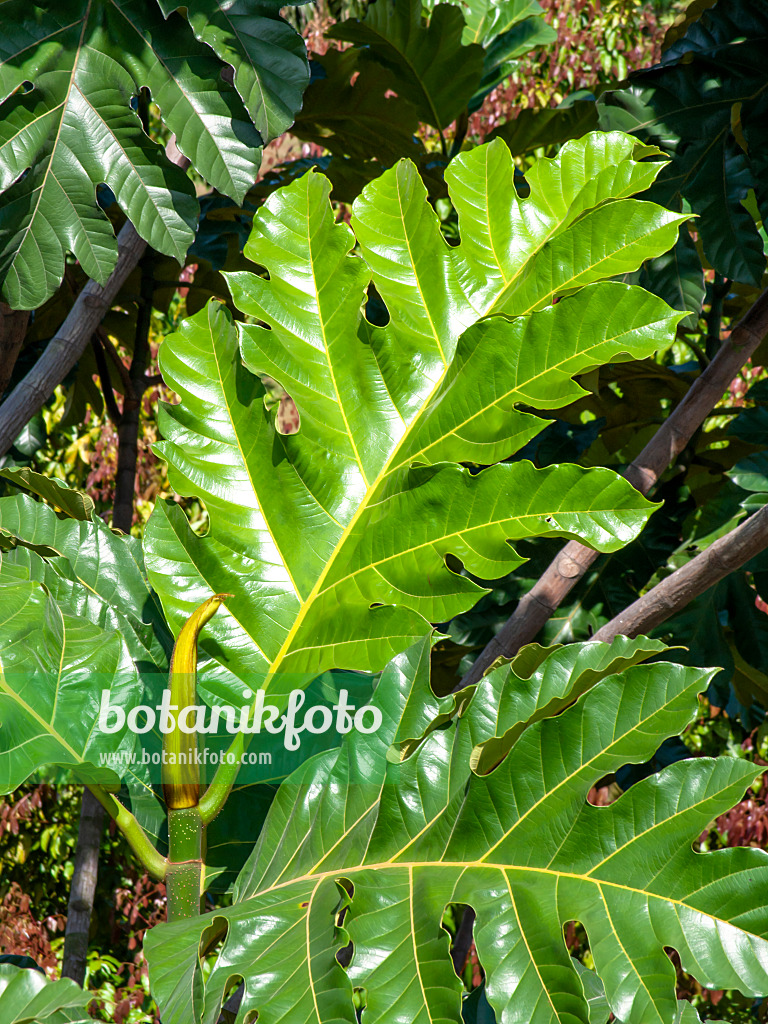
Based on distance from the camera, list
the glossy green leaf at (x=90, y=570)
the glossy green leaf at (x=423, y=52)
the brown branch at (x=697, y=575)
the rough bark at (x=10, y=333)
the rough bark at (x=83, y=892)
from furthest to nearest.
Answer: the glossy green leaf at (x=423, y=52) → the rough bark at (x=83, y=892) → the rough bark at (x=10, y=333) → the brown branch at (x=697, y=575) → the glossy green leaf at (x=90, y=570)

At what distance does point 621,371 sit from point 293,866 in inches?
46.2

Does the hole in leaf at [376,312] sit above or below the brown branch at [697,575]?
above

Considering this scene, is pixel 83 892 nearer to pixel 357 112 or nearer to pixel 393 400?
pixel 393 400

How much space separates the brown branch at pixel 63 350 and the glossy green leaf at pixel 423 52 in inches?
24.7

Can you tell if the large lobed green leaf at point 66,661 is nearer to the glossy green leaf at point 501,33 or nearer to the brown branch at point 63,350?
the brown branch at point 63,350

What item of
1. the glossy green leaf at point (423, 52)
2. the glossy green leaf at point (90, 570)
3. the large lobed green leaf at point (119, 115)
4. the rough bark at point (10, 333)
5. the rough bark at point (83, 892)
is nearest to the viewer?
the glossy green leaf at point (90, 570)

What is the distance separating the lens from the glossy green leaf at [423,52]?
1491mm

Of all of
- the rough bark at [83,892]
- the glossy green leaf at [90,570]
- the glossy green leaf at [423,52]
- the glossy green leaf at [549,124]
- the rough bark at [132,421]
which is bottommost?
the rough bark at [83,892]

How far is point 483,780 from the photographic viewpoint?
1.79 feet

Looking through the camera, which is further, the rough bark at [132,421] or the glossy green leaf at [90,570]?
the rough bark at [132,421]

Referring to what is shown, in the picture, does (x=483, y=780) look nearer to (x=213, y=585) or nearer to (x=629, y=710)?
(x=629, y=710)

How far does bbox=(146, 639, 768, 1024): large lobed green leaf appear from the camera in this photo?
49cm

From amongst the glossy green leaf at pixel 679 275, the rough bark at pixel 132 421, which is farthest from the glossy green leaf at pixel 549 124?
the rough bark at pixel 132 421

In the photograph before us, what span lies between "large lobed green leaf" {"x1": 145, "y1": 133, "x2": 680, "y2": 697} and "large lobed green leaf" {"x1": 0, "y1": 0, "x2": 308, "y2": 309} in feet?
0.98
